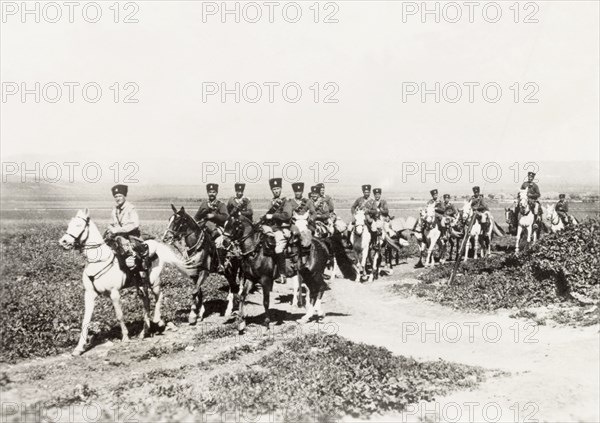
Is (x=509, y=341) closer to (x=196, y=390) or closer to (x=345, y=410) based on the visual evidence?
(x=345, y=410)

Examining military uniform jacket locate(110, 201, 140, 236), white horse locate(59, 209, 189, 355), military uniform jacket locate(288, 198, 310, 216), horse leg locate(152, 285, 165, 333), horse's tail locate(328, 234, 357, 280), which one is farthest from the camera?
horse's tail locate(328, 234, 357, 280)

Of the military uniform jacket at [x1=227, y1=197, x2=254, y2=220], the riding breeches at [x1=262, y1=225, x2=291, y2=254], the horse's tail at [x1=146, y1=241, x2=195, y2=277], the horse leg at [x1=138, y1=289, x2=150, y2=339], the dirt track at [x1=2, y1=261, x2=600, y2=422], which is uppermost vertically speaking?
the military uniform jacket at [x1=227, y1=197, x2=254, y2=220]

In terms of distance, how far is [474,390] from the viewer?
27.5ft

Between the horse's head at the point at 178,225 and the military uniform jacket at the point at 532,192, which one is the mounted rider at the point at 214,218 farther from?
the military uniform jacket at the point at 532,192

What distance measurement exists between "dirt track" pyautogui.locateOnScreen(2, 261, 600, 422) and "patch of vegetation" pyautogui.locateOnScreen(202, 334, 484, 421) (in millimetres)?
336

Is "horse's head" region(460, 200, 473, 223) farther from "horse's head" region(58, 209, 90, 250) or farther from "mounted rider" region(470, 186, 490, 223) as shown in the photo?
"horse's head" region(58, 209, 90, 250)

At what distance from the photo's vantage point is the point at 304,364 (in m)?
9.02

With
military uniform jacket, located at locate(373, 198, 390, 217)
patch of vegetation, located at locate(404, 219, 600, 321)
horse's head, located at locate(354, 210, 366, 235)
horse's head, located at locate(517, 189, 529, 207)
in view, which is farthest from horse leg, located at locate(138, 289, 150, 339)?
horse's head, located at locate(517, 189, 529, 207)

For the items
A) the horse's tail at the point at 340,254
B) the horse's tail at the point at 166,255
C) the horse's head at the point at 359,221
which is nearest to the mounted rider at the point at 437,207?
the horse's head at the point at 359,221

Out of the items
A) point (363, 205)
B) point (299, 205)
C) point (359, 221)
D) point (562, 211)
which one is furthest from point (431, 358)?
point (562, 211)

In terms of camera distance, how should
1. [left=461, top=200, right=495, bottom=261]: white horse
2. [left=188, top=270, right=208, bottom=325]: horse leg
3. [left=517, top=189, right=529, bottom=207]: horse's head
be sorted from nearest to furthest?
[left=188, top=270, right=208, bottom=325]: horse leg, [left=517, top=189, right=529, bottom=207]: horse's head, [left=461, top=200, right=495, bottom=261]: white horse

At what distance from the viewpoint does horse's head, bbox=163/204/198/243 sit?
1194cm

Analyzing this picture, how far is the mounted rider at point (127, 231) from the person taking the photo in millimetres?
10617

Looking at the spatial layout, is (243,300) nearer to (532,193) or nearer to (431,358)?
(431,358)
